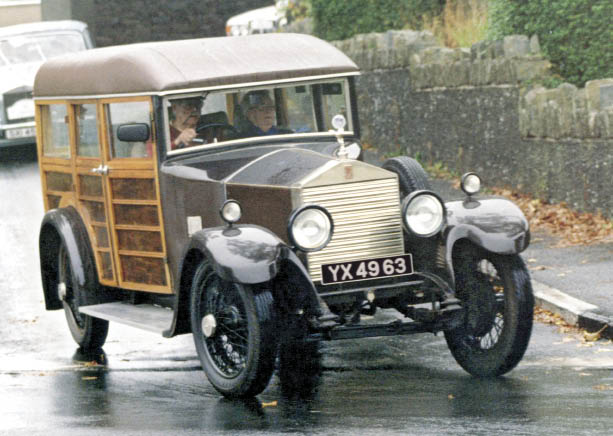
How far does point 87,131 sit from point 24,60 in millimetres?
12067

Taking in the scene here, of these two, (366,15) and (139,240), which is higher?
(366,15)

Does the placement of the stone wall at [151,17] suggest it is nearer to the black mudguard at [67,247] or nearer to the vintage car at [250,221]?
the vintage car at [250,221]

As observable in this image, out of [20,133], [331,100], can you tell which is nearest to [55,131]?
[331,100]

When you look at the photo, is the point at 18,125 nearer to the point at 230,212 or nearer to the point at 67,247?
the point at 67,247

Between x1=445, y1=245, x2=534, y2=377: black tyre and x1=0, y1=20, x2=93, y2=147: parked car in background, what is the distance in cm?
1306

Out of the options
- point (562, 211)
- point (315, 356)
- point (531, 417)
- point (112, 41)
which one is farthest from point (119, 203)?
point (112, 41)

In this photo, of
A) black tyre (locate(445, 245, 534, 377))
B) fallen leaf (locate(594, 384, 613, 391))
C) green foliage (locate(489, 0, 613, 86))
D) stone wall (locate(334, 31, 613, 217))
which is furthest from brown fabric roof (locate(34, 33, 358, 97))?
green foliage (locate(489, 0, 613, 86))

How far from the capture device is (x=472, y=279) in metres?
7.48

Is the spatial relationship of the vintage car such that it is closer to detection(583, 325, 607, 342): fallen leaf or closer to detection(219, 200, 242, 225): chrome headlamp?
detection(219, 200, 242, 225): chrome headlamp

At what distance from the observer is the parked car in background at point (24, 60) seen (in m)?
19.4

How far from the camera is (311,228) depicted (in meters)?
6.96

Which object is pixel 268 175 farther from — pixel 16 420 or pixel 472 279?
pixel 16 420

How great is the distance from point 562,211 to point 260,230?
6.22m

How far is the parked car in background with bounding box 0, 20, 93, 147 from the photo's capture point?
19.4 m
